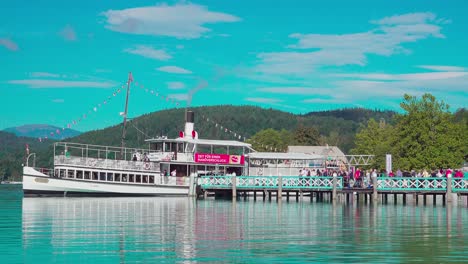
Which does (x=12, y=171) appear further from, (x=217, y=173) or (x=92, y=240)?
(x=92, y=240)

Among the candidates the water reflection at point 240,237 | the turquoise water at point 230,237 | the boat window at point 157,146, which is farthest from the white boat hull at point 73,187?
the turquoise water at point 230,237

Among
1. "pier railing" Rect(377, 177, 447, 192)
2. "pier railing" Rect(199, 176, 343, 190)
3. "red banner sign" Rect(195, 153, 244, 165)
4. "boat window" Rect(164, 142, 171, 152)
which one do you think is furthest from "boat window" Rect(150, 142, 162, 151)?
"pier railing" Rect(377, 177, 447, 192)

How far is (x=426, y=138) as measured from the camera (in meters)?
67.5

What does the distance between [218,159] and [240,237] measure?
3609 centimetres

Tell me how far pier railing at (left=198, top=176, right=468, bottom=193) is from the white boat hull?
206 inches

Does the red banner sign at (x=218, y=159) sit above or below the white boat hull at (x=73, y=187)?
above

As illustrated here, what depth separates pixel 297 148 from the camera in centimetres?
10944

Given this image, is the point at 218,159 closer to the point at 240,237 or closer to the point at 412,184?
the point at 412,184

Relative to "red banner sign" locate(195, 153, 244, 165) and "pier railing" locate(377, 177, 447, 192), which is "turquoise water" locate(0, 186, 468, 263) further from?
"red banner sign" locate(195, 153, 244, 165)

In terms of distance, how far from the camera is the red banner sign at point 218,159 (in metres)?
61.0

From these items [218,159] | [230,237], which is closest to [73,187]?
[218,159]

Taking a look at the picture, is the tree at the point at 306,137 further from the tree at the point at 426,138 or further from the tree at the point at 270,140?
the tree at the point at 426,138

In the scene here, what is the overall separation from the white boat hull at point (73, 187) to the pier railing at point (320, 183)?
5.23m

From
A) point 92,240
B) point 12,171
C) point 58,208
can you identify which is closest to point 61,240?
point 92,240
